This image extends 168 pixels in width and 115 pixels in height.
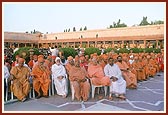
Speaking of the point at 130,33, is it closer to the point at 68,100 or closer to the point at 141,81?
the point at 141,81

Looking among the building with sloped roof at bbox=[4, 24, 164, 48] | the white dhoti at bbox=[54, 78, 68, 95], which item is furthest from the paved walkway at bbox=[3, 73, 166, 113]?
the building with sloped roof at bbox=[4, 24, 164, 48]

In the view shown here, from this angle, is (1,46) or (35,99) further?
(35,99)

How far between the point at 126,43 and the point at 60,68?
20.9 metres

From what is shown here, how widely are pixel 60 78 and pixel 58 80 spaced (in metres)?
0.07

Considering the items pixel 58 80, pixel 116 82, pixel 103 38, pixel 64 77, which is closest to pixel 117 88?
Answer: pixel 116 82

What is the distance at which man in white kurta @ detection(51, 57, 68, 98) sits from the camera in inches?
251

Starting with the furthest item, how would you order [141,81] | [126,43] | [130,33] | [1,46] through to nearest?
1. [130,33]
2. [126,43]
3. [141,81]
4. [1,46]

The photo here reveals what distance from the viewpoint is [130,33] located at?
30906 millimetres

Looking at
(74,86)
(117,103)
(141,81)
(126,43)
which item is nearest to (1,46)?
(74,86)

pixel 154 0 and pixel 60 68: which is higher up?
pixel 154 0

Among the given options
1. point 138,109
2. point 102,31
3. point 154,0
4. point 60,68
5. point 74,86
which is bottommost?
point 138,109

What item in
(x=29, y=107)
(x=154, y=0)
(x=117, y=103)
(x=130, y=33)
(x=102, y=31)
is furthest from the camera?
(x=102, y=31)

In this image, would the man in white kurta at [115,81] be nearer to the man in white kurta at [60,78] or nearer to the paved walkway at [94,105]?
the paved walkway at [94,105]

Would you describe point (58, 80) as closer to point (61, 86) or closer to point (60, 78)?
point (60, 78)
